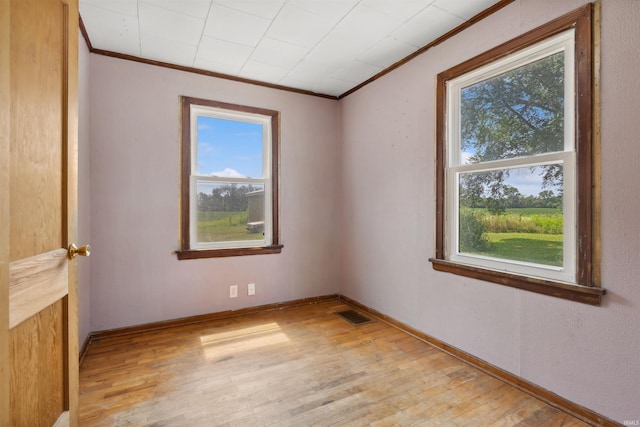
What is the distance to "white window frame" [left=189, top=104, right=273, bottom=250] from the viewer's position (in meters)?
3.21

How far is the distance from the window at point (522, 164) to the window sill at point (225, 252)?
1.80 meters

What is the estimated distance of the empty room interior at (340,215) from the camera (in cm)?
165

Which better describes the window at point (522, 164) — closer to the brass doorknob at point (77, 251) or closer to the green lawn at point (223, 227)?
the green lawn at point (223, 227)

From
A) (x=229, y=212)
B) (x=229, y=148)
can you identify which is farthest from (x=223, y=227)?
(x=229, y=148)

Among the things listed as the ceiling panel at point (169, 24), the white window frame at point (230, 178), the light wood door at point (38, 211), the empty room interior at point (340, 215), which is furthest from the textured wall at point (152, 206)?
the light wood door at point (38, 211)

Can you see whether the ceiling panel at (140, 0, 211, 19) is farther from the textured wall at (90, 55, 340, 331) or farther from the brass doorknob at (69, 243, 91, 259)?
the brass doorknob at (69, 243, 91, 259)

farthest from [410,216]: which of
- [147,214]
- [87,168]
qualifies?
[87,168]

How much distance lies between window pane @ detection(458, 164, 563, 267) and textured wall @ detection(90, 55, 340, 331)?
1979mm

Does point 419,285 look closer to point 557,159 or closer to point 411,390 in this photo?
point 411,390

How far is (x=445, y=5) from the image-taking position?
2.16 meters

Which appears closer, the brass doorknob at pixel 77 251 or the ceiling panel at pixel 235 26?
the brass doorknob at pixel 77 251

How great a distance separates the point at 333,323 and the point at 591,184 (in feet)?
7.77

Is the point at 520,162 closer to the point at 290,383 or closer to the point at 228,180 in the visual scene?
the point at 290,383

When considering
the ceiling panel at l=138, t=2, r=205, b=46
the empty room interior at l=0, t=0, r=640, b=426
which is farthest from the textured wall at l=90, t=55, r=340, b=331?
the ceiling panel at l=138, t=2, r=205, b=46
